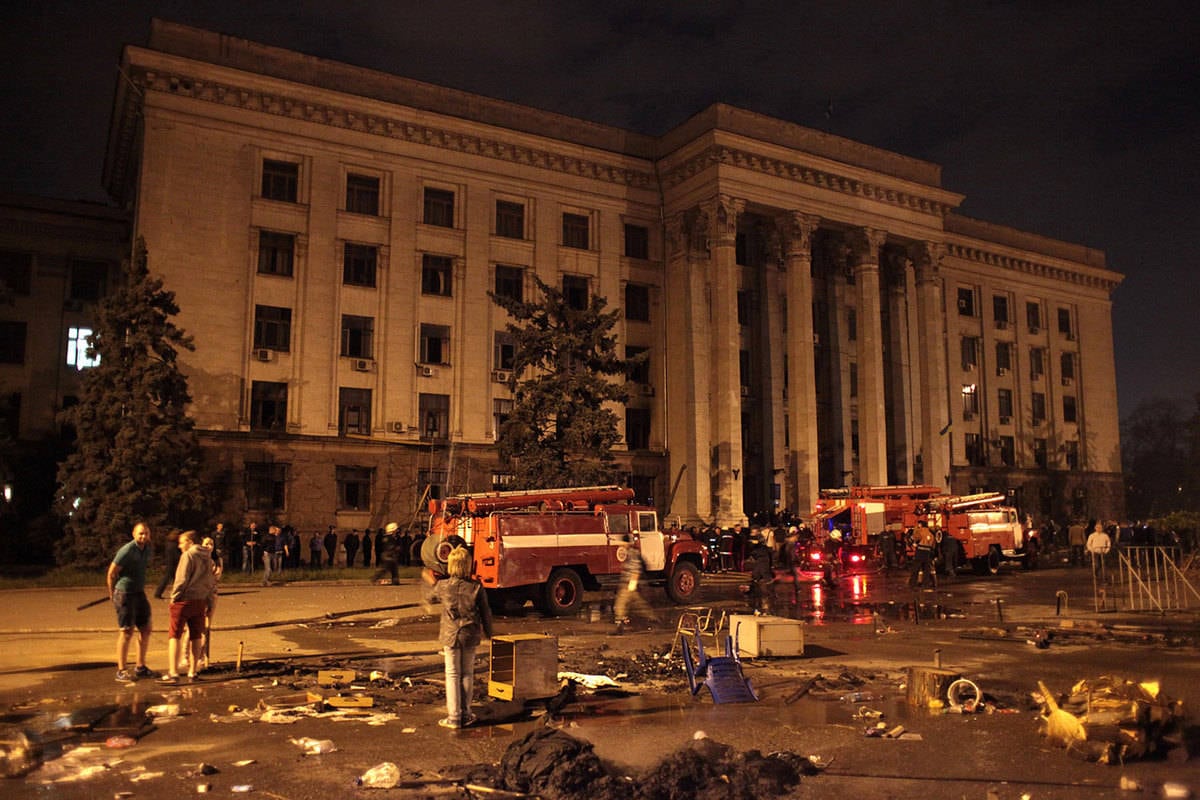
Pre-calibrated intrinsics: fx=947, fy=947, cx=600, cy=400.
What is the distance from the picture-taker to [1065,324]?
6906cm

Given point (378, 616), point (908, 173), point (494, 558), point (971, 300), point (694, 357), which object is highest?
point (908, 173)

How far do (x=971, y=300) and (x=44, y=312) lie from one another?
180 feet

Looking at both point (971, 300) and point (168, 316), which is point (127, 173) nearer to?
point (168, 316)

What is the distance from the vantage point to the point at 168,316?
1448 inches

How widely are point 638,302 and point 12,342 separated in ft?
99.9

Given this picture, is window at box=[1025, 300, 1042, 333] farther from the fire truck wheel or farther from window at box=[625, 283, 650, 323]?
the fire truck wheel

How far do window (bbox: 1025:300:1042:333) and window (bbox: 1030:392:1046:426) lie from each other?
4587mm

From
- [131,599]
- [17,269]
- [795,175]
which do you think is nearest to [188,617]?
[131,599]

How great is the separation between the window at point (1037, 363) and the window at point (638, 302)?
108ft

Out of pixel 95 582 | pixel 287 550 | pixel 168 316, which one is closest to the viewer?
pixel 95 582

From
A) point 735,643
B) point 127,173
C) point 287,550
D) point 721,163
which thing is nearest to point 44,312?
point 127,173

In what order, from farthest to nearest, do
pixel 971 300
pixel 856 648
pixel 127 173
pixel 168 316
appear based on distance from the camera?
pixel 971 300
pixel 127 173
pixel 168 316
pixel 856 648

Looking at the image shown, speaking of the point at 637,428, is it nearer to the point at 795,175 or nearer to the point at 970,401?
the point at 795,175

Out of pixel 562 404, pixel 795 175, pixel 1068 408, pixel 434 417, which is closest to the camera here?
pixel 562 404
